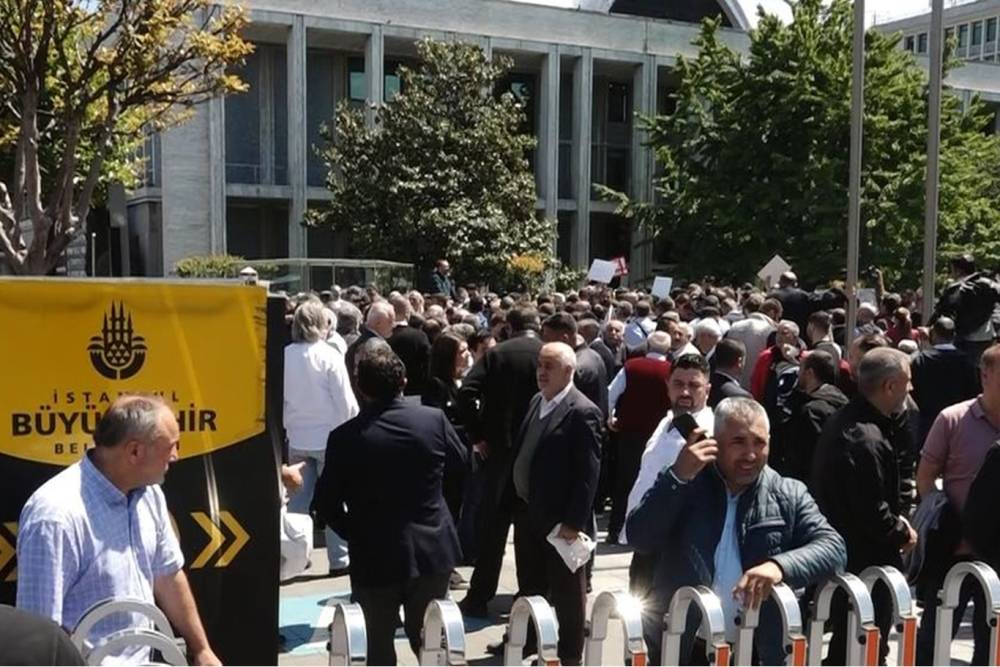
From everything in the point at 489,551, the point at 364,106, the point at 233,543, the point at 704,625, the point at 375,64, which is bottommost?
the point at 489,551

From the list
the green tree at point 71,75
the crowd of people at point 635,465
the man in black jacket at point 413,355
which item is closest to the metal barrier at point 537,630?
the crowd of people at point 635,465

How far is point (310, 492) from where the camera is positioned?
7.95 meters

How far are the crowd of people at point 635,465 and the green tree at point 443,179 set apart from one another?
69.7 feet

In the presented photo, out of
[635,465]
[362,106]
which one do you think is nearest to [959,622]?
[635,465]

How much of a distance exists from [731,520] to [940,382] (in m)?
4.93

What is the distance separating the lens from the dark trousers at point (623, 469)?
28.3ft

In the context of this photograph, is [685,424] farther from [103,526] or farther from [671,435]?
[103,526]

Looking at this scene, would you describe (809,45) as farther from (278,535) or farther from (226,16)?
(278,535)

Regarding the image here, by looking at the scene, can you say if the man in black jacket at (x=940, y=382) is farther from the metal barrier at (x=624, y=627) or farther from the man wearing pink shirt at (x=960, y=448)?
the metal barrier at (x=624, y=627)

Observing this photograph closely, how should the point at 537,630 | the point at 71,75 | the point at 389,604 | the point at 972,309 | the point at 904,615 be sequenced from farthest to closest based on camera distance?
the point at 71,75 < the point at 972,309 < the point at 389,604 < the point at 904,615 < the point at 537,630

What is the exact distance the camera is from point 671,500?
3.88 meters

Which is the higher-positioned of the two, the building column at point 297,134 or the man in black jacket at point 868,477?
the building column at point 297,134

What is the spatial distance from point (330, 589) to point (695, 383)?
3665 mm

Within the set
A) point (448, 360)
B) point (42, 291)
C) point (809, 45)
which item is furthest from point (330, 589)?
point (809, 45)
